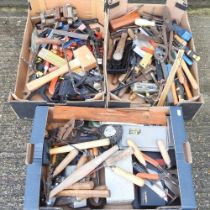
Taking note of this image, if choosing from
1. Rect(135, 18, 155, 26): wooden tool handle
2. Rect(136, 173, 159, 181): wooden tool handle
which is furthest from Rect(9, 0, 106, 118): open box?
Rect(136, 173, 159, 181): wooden tool handle

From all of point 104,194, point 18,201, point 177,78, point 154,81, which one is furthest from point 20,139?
point 177,78

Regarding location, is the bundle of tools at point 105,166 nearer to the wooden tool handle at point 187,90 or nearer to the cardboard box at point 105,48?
the cardboard box at point 105,48

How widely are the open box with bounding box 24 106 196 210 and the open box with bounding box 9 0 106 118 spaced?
0.07 meters

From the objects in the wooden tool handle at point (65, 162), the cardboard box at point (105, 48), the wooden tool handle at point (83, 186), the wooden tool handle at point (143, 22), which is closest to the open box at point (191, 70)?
the cardboard box at point (105, 48)

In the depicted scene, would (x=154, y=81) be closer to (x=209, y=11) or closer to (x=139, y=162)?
(x=139, y=162)

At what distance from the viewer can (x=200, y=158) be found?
6.82 feet

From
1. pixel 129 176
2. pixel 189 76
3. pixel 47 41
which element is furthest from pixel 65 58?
pixel 129 176

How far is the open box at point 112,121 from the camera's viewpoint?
1.54 metres

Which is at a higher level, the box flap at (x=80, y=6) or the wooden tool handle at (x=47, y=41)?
the box flap at (x=80, y=6)

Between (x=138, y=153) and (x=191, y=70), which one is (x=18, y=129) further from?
(x=191, y=70)

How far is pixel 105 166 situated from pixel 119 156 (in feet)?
0.27

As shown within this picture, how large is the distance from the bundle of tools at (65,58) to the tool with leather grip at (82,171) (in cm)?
34

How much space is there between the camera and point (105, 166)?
5.55 feet

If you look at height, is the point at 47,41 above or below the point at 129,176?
above
